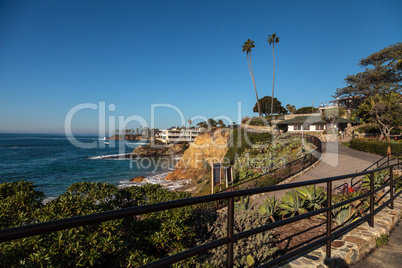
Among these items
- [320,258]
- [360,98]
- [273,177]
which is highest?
[360,98]

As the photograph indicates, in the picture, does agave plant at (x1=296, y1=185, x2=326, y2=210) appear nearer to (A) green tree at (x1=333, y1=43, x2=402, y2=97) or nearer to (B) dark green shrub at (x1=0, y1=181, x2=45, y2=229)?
(B) dark green shrub at (x1=0, y1=181, x2=45, y2=229)

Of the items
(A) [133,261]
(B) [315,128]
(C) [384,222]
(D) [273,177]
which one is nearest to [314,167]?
(D) [273,177]

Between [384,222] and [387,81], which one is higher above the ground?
[387,81]

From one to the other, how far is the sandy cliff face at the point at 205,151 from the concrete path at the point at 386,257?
32450 mm

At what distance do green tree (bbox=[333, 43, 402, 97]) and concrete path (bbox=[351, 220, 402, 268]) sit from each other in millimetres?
57224

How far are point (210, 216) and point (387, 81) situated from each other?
62336 mm

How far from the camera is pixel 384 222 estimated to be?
3.99m

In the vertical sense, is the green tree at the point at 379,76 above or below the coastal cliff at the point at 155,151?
above

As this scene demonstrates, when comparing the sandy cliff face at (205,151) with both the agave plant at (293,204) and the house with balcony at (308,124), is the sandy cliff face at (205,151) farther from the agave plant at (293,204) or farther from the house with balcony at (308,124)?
the agave plant at (293,204)

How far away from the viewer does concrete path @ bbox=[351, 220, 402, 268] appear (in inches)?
115

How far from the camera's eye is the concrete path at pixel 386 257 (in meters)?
2.91

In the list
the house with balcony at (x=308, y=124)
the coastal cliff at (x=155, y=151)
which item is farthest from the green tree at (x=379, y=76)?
the coastal cliff at (x=155, y=151)

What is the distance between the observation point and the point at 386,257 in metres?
3.12

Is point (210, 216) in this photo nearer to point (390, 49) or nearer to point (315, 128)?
point (315, 128)
